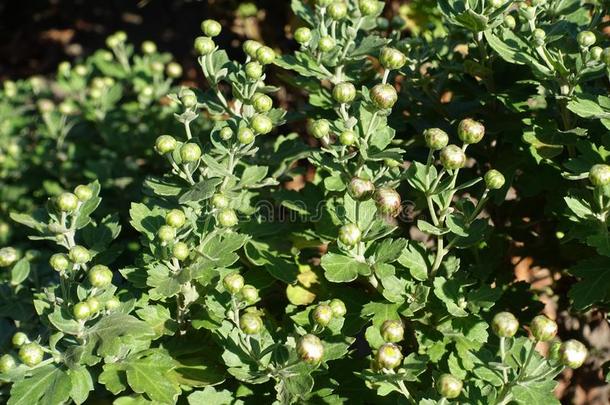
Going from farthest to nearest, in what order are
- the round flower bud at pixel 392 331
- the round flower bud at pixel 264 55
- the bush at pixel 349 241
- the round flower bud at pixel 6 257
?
the round flower bud at pixel 6 257 < the round flower bud at pixel 264 55 < the bush at pixel 349 241 < the round flower bud at pixel 392 331

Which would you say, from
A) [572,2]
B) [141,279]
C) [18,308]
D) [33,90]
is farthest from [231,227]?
[33,90]

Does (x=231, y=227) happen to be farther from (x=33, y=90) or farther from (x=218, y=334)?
(x=33, y=90)

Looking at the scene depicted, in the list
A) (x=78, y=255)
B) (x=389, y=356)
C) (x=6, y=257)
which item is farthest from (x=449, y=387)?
(x=6, y=257)

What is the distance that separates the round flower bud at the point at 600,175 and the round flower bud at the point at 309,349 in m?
0.66

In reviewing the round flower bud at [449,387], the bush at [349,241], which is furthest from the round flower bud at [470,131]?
the round flower bud at [449,387]

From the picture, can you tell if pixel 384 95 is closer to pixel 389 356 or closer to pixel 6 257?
pixel 389 356

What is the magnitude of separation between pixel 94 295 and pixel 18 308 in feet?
1.81

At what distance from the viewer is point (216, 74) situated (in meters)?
1.97

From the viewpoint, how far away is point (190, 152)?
170 centimetres

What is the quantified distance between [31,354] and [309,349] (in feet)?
1.96

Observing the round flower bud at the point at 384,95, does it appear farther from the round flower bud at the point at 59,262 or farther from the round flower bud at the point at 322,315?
the round flower bud at the point at 59,262

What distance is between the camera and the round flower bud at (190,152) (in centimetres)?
170

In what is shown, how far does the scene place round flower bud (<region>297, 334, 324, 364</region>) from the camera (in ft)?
4.86

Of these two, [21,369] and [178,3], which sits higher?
[21,369]
